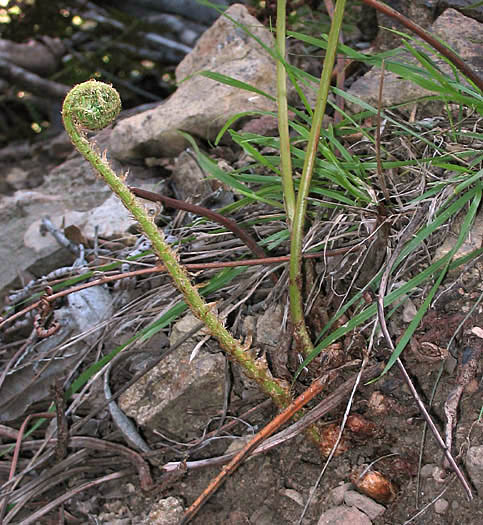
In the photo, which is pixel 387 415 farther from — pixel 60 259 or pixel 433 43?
pixel 60 259

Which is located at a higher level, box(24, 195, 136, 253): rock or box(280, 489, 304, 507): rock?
box(24, 195, 136, 253): rock

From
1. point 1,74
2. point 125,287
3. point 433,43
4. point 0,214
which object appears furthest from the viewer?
point 1,74

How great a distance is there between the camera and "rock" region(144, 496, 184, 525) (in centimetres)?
129

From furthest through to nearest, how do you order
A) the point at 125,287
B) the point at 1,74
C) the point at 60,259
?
1. the point at 1,74
2. the point at 60,259
3. the point at 125,287

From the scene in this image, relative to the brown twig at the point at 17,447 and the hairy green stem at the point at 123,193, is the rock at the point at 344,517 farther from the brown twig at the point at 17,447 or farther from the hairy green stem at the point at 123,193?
the brown twig at the point at 17,447

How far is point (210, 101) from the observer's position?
2.00 m

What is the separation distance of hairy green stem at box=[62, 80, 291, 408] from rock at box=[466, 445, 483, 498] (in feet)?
1.16

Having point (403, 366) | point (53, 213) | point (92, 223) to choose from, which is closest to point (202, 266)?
point (403, 366)

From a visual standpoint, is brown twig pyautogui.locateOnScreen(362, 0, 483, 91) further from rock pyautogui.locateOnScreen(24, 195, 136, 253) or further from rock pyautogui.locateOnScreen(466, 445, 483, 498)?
rock pyautogui.locateOnScreen(24, 195, 136, 253)

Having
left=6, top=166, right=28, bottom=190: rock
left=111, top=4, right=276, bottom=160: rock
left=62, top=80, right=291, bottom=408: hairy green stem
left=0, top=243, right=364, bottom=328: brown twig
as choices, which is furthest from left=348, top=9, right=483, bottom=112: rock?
left=6, top=166, right=28, bottom=190: rock

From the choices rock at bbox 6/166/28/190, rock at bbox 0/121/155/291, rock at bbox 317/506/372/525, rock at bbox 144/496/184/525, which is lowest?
rock at bbox 144/496/184/525

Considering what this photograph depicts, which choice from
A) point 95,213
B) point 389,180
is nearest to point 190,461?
point 389,180

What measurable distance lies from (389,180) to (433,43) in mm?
434

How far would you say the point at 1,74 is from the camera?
344 centimetres
